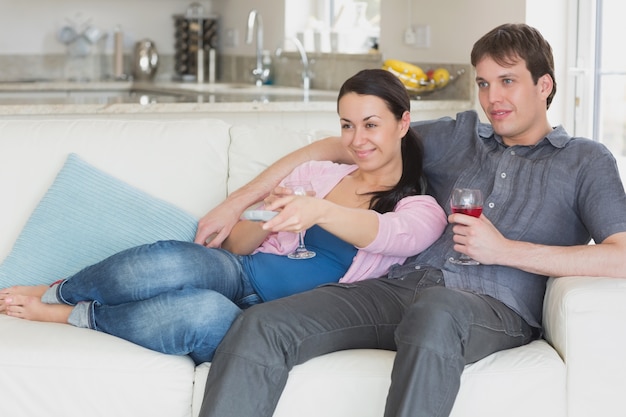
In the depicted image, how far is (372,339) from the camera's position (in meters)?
2.24

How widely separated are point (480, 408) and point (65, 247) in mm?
1232

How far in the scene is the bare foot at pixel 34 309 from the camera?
2430mm

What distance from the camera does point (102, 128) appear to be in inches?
114

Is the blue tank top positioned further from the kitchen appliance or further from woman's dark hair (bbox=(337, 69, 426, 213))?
the kitchen appliance

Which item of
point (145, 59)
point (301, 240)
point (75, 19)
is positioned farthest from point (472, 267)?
point (75, 19)

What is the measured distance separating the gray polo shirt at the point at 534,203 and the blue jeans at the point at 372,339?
0.25 ft

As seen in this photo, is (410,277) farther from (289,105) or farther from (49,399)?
(289,105)

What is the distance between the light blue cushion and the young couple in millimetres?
135

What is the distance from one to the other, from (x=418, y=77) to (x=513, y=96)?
1.84m

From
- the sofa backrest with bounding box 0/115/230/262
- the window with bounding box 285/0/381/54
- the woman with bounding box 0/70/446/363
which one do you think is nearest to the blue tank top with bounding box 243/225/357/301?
the woman with bounding box 0/70/446/363

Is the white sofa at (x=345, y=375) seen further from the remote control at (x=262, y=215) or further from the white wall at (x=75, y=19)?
the white wall at (x=75, y=19)

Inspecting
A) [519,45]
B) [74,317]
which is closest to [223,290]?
[74,317]

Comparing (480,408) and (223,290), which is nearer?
(480,408)

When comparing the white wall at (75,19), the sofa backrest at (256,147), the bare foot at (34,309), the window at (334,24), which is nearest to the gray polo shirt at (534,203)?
the sofa backrest at (256,147)
